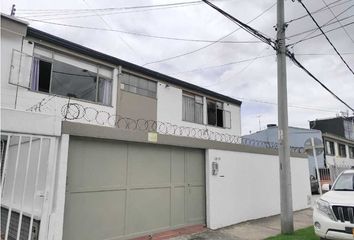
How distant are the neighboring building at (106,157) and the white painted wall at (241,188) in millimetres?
38

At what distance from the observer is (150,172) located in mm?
8609

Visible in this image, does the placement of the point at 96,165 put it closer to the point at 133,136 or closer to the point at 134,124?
the point at 133,136

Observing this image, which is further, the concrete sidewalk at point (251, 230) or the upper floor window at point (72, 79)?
the upper floor window at point (72, 79)

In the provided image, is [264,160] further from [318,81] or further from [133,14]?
[133,14]

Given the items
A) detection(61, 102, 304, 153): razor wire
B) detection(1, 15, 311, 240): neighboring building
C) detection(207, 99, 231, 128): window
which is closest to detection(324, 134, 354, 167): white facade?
detection(207, 99, 231, 128): window

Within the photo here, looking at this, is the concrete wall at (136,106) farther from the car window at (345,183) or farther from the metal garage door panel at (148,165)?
the car window at (345,183)

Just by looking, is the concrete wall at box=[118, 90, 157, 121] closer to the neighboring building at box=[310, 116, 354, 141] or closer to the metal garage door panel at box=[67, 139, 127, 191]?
the metal garage door panel at box=[67, 139, 127, 191]

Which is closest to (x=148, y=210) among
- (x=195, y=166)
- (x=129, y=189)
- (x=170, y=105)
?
(x=129, y=189)

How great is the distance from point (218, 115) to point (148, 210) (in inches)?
453

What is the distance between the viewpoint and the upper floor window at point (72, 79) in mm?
11023

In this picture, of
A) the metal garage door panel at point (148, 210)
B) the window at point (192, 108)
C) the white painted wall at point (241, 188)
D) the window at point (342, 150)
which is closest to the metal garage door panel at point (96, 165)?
the metal garage door panel at point (148, 210)

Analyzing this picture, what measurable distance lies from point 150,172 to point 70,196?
8.00ft

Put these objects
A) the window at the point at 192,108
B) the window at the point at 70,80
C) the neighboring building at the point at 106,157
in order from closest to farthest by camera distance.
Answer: the neighboring building at the point at 106,157
the window at the point at 70,80
the window at the point at 192,108

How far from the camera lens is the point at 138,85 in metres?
14.6
